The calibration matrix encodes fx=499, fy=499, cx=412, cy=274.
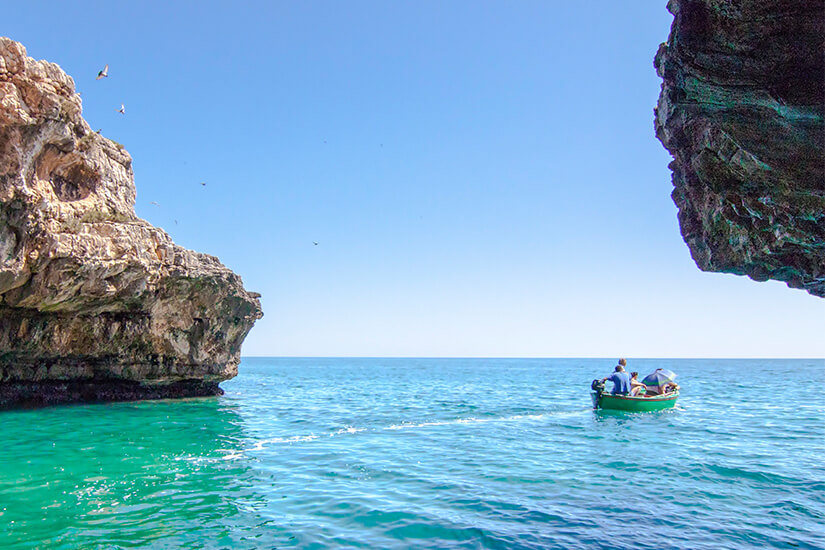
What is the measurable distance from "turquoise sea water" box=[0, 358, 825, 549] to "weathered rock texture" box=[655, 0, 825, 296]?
5.91 metres

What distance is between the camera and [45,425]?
19.8 m

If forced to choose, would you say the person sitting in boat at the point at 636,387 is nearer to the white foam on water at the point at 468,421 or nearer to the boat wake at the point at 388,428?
the boat wake at the point at 388,428

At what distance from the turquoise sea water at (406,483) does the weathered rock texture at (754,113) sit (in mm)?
5910

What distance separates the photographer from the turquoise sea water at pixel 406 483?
29.3 ft

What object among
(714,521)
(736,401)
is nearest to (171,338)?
(714,521)

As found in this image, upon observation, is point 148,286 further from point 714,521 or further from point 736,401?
point 736,401

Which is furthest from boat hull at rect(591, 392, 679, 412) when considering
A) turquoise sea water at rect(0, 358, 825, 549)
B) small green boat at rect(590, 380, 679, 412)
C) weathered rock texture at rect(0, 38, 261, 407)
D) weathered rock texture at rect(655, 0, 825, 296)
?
weathered rock texture at rect(0, 38, 261, 407)

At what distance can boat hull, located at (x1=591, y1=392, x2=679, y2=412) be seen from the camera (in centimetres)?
2547

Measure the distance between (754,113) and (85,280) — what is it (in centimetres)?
2264

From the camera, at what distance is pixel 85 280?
20.2m

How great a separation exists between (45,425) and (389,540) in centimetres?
1799

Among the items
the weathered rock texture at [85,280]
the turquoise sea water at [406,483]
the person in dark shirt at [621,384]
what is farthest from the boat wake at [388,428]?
the weathered rock texture at [85,280]

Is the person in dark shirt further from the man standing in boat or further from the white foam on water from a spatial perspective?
the white foam on water

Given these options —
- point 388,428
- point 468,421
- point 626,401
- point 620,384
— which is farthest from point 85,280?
point 626,401
